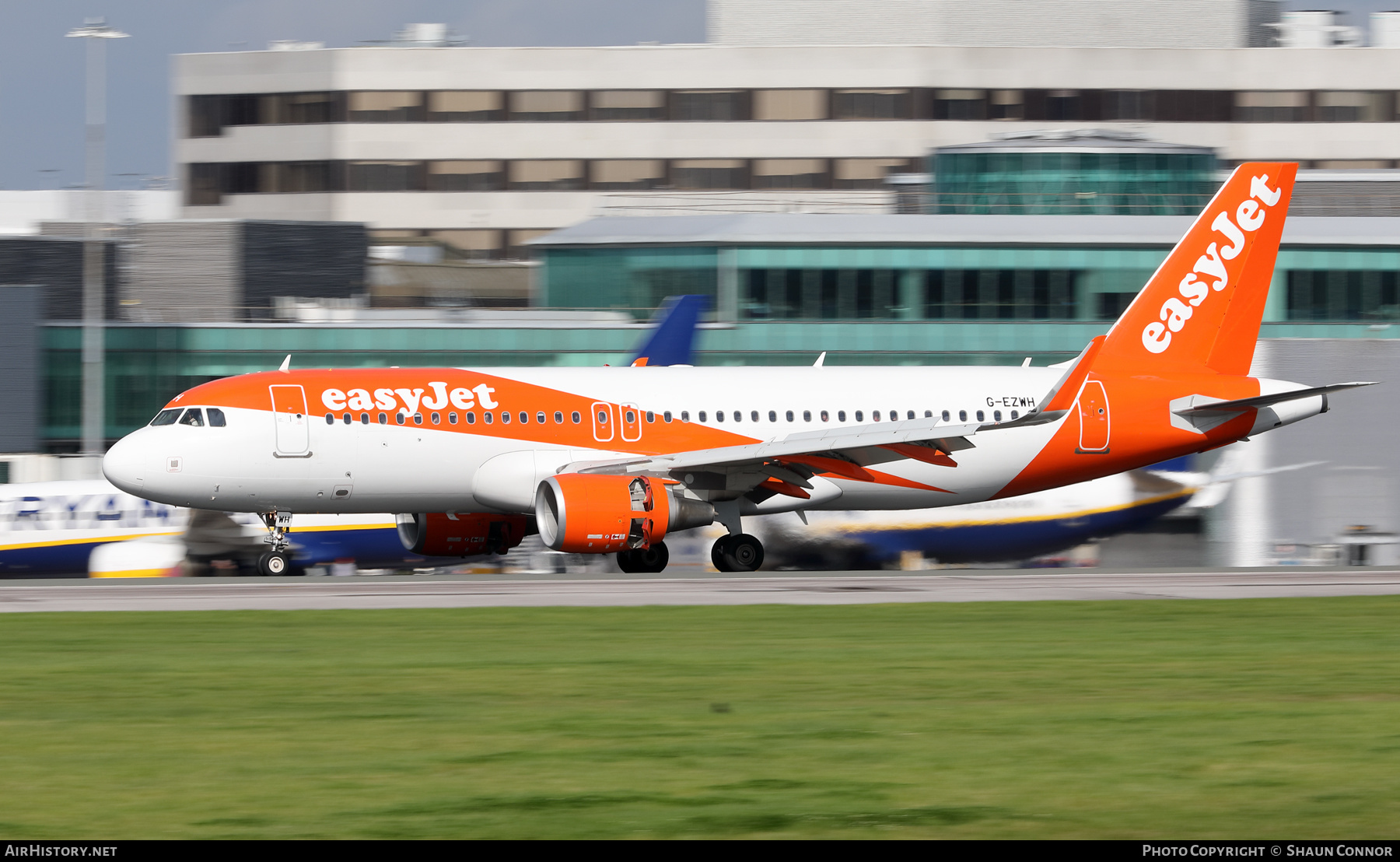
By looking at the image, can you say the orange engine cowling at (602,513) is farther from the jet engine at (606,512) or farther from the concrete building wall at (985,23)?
the concrete building wall at (985,23)

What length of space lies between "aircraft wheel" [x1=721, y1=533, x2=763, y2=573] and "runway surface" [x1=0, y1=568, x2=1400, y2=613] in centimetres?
197

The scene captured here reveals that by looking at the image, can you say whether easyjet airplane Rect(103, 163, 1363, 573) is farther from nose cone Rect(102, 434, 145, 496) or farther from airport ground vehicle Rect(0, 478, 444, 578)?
airport ground vehicle Rect(0, 478, 444, 578)

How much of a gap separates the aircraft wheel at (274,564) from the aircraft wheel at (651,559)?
6408mm

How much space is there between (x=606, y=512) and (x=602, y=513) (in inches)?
2.8

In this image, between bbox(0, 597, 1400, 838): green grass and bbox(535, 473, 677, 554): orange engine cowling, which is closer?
bbox(0, 597, 1400, 838): green grass

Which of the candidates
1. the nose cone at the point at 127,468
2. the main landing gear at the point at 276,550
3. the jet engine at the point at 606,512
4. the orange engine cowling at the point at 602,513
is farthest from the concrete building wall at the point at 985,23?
the nose cone at the point at 127,468

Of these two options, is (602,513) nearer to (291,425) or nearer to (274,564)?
(291,425)

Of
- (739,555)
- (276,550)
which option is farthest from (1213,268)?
(276,550)

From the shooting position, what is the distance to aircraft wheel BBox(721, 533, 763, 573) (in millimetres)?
35156

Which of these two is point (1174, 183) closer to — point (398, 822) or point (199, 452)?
point (199, 452)

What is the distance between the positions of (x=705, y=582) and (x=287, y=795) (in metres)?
18.8

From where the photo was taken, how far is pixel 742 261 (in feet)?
195

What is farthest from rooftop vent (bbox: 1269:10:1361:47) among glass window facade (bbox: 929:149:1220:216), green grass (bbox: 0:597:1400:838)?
green grass (bbox: 0:597:1400:838)

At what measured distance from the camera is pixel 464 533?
3575 cm
